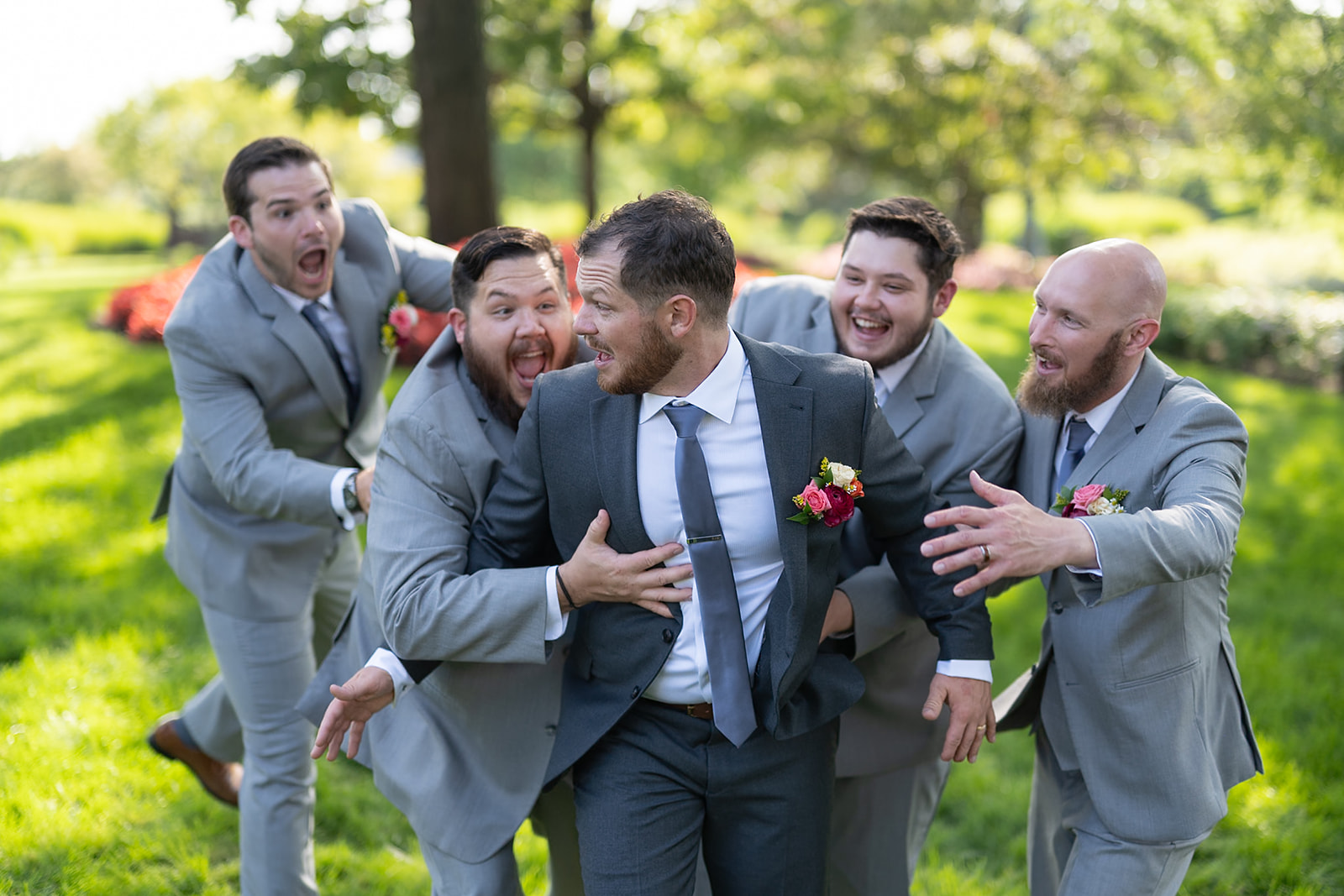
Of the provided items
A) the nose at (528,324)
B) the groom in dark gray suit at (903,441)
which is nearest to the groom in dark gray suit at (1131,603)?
the groom in dark gray suit at (903,441)

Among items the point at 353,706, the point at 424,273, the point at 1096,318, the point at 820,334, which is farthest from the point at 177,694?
the point at 1096,318

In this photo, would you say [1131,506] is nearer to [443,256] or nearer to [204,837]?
[443,256]

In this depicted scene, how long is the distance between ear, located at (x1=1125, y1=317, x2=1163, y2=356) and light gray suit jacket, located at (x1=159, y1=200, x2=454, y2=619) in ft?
9.09

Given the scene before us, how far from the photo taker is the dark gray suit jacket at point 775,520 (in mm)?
2994

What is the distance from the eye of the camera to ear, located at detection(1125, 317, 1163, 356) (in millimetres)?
3252

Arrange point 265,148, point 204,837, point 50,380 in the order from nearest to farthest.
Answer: point 265,148 < point 204,837 < point 50,380

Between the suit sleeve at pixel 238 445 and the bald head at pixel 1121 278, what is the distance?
2673mm

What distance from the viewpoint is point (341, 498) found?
388cm

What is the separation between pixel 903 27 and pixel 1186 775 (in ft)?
69.7

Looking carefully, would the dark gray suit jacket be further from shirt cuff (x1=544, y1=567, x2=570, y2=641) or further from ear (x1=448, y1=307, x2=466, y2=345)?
ear (x1=448, y1=307, x2=466, y2=345)

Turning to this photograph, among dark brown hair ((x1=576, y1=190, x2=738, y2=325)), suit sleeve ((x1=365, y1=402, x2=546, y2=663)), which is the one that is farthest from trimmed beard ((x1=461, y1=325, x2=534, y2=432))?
dark brown hair ((x1=576, y1=190, x2=738, y2=325))

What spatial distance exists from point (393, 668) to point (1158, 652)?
90.2 inches

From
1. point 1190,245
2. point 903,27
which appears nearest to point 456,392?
point 903,27

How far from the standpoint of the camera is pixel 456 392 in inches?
135
